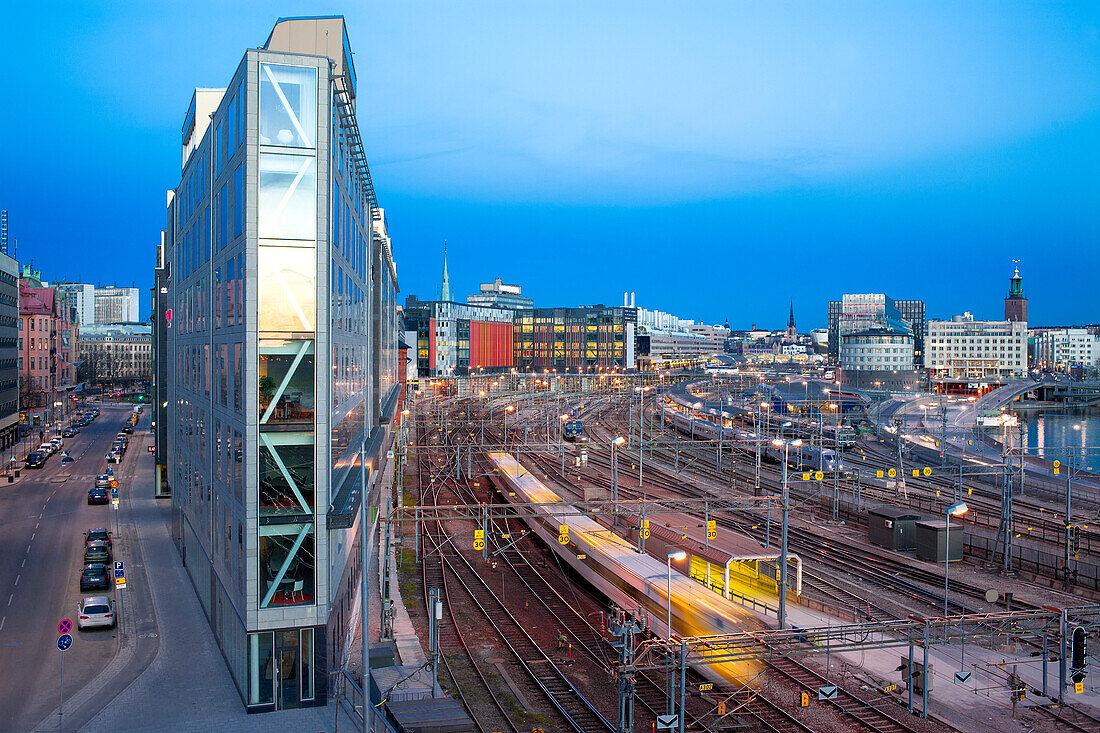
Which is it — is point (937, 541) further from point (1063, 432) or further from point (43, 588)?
point (1063, 432)

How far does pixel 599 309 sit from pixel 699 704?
→ 154200 millimetres

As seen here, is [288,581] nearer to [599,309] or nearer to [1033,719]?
[1033,719]

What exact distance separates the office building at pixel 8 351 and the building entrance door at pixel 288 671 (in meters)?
60.0

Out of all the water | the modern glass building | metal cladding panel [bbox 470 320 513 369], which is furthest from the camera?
metal cladding panel [bbox 470 320 513 369]

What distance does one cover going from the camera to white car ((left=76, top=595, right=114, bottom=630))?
79.4 feet

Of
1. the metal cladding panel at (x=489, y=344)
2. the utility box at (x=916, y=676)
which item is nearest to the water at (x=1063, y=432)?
the utility box at (x=916, y=676)

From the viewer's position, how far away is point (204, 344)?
24.0m

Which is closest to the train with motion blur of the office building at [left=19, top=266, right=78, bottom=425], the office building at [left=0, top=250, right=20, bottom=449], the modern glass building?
the modern glass building

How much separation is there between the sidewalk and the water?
2814 inches

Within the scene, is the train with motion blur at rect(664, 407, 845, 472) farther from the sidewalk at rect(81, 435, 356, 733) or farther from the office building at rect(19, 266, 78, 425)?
the office building at rect(19, 266, 78, 425)

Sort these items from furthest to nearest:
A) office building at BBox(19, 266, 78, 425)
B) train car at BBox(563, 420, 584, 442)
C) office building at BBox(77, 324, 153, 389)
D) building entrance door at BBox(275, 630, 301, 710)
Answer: office building at BBox(77, 324, 153, 389) → office building at BBox(19, 266, 78, 425) → train car at BBox(563, 420, 584, 442) → building entrance door at BBox(275, 630, 301, 710)

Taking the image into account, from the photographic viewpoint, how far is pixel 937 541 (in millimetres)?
33312

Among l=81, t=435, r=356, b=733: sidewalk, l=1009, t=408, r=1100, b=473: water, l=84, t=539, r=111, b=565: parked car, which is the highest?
l=84, t=539, r=111, b=565: parked car

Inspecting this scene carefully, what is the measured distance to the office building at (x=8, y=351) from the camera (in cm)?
6512
